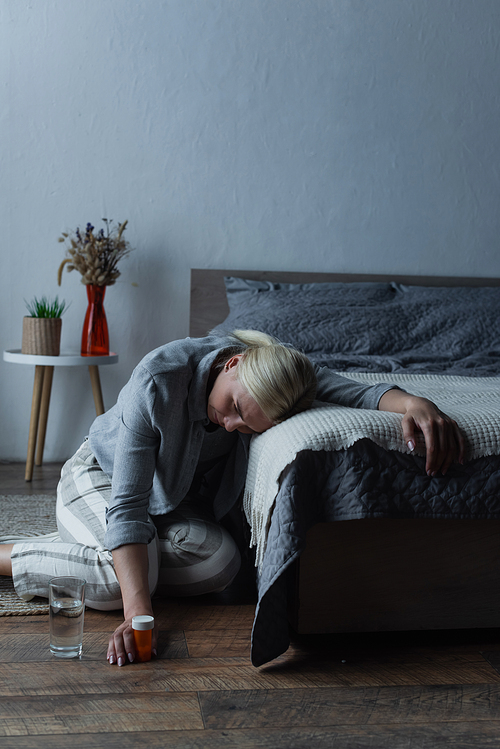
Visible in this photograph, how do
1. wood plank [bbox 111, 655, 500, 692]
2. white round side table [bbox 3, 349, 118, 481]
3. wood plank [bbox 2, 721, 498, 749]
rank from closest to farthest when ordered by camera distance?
1. wood plank [bbox 2, 721, 498, 749]
2. wood plank [bbox 111, 655, 500, 692]
3. white round side table [bbox 3, 349, 118, 481]

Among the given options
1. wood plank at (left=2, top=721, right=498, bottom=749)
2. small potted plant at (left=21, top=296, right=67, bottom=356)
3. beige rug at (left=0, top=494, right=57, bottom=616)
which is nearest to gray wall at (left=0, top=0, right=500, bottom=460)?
small potted plant at (left=21, top=296, right=67, bottom=356)

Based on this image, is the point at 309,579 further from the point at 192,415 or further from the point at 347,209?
the point at 347,209

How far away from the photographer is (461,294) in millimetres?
2635

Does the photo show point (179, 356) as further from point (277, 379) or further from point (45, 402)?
point (45, 402)

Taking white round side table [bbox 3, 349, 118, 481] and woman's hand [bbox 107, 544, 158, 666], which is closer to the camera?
woman's hand [bbox 107, 544, 158, 666]

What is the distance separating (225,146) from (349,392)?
1756mm

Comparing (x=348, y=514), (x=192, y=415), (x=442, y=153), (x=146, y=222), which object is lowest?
(x=348, y=514)

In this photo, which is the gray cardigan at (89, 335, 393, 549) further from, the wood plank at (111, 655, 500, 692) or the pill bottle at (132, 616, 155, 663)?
the wood plank at (111, 655, 500, 692)

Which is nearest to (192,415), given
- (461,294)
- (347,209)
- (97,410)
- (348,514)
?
(348,514)

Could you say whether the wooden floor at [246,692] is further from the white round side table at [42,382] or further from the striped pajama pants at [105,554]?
the white round side table at [42,382]

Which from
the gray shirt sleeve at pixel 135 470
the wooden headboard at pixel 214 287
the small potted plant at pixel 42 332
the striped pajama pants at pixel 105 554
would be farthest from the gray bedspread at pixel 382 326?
the gray shirt sleeve at pixel 135 470

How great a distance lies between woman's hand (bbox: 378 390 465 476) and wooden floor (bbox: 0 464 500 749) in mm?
374

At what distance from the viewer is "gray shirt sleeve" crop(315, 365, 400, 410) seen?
139 cm

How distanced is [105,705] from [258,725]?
0.25 m
